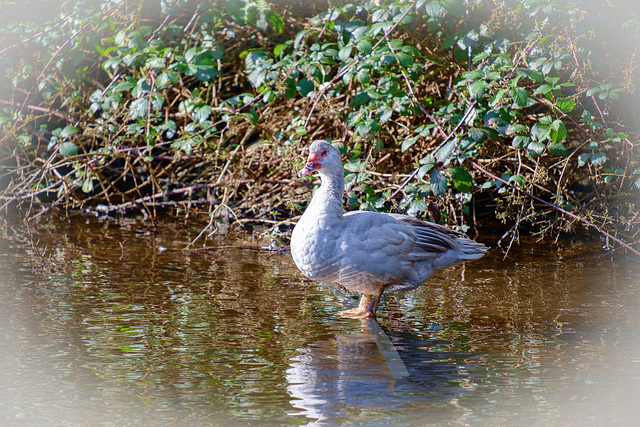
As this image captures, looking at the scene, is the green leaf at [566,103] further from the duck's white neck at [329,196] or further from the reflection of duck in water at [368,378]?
the reflection of duck in water at [368,378]

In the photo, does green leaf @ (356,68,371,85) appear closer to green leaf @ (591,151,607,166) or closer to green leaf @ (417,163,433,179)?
green leaf @ (417,163,433,179)

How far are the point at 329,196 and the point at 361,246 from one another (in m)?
0.46

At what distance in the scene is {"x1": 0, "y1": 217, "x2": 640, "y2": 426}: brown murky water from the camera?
126 inches

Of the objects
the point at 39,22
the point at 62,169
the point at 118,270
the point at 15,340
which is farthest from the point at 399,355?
the point at 62,169

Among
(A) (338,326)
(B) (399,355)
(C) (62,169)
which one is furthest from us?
(C) (62,169)

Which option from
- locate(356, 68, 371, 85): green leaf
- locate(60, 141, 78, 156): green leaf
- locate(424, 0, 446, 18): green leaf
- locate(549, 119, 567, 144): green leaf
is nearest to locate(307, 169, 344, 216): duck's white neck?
locate(356, 68, 371, 85): green leaf

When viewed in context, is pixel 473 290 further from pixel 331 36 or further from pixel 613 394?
pixel 331 36

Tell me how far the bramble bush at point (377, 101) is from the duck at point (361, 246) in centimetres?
66

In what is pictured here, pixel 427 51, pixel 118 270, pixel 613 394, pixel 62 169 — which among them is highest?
pixel 427 51

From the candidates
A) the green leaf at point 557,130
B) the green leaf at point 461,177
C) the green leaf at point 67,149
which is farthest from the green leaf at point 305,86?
the green leaf at point 67,149

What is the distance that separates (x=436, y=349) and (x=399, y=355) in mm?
253

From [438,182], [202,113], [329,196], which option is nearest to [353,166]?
[438,182]

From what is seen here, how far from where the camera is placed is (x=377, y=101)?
20.2ft

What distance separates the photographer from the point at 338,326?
177 inches
